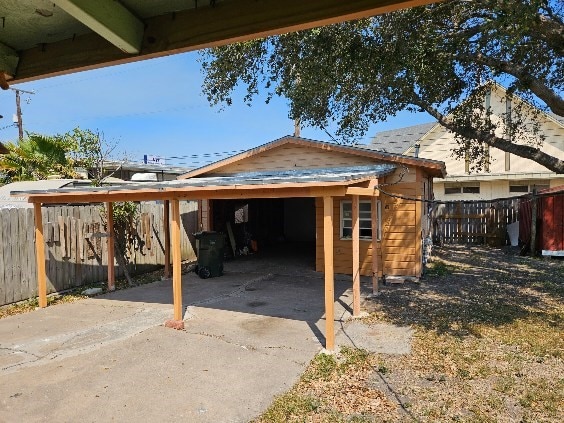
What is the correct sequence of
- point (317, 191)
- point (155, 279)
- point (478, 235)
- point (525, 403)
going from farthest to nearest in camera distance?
point (478, 235) → point (155, 279) → point (317, 191) → point (525, 403)

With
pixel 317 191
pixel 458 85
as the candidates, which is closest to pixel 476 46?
pixel 458 85

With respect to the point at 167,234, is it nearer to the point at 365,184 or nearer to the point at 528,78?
the point at 365,184

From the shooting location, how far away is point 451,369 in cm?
489

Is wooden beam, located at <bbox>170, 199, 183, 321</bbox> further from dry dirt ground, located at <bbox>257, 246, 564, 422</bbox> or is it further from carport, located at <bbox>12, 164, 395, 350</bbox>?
dry dirt ground, located at <bbox>257, 246, 564, 422</bbox>

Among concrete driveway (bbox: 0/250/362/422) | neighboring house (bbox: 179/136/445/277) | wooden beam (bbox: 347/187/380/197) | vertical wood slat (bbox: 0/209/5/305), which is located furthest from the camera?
neighboring house (bbox: 179/136/445/277)

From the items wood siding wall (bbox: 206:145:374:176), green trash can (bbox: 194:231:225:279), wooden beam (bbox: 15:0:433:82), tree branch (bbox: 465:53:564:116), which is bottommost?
green trash can (bbox: 194:231:225:279)

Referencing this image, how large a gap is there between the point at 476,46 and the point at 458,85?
121cm

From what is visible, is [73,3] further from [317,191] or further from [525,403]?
[525,403]

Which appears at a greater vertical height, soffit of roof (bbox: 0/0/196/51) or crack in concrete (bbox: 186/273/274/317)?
soffit of roof (bbox: 0/0/196/51)

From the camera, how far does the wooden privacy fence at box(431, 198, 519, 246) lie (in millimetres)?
16500

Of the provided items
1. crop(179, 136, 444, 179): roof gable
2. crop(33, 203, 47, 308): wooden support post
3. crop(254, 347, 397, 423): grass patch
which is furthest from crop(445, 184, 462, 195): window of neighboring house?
crop(33, 203, 47, 308): wooden support post

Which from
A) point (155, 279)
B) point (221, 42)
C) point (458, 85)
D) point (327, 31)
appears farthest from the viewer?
point (155, 279)

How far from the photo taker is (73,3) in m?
1.20

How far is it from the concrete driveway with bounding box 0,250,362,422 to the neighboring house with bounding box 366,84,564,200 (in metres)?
13.2
